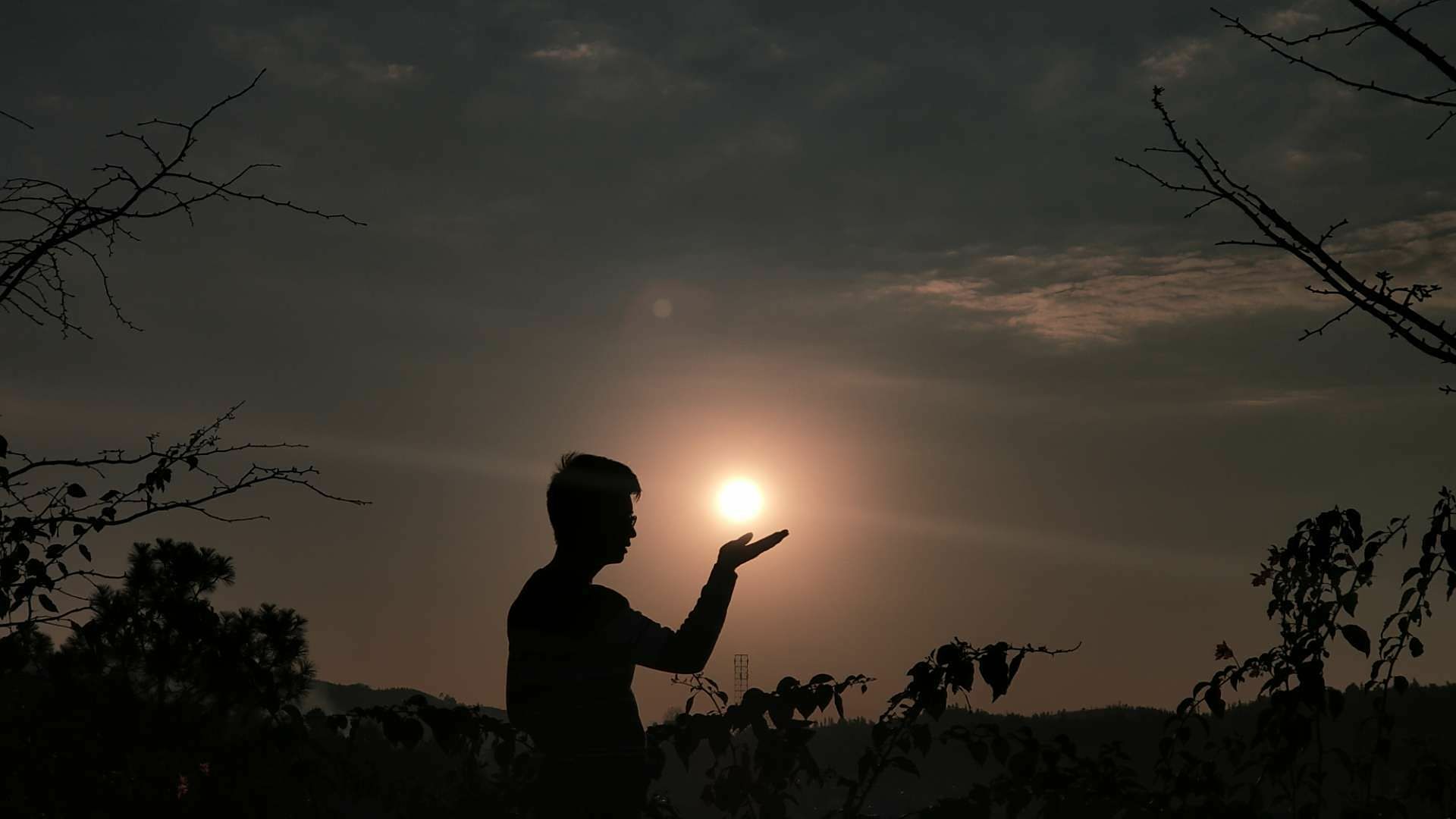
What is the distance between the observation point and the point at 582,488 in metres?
4.60

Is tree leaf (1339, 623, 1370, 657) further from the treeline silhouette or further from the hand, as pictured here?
the hand

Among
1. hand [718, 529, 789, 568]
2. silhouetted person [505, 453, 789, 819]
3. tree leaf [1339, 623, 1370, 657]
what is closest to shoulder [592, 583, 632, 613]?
silhouetted person [505, 453, 789, 819]

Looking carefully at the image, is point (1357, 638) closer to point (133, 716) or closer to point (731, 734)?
point (731, 734)

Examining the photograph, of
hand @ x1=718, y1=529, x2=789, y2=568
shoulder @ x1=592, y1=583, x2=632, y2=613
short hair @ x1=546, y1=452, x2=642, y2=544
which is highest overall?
short hair @ x1=546, y1=452, x2=642, y2=544

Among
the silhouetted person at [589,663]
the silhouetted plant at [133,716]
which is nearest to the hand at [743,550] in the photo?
the silhouetted person at [589,663]

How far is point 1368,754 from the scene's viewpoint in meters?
6.84

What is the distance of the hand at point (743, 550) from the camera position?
181 inches

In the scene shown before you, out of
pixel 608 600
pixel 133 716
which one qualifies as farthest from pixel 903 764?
pixel 133 716

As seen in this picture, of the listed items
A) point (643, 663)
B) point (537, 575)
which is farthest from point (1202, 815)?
point (537, 575)

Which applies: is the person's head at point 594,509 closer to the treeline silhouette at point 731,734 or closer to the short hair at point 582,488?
the short hair at point 582,488

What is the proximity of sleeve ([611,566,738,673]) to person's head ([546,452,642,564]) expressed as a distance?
0.89 feet

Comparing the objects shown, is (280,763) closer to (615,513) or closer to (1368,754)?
(615,513)

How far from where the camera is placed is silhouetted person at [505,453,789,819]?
4.23 meters

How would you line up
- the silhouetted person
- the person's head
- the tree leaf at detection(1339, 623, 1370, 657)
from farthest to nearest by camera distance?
the tree leaf at detection(1339, 623, 1370, 657)
the person's head
the silhouetted person
